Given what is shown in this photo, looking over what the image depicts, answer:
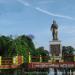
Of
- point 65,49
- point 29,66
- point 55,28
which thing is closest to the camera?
point 29,66

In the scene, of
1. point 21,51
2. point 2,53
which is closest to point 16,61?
point 21,51

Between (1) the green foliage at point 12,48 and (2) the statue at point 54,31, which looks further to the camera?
(2) the statue at point 54,31

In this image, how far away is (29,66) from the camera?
125 ft

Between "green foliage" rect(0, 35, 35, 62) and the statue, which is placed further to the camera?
the statue

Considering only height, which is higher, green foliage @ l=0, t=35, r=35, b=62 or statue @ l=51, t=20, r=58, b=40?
statue @ l=51, t=20, r=58, b=40

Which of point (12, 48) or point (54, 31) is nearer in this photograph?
point (12, 48)

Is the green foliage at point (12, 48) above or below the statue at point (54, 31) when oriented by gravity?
below

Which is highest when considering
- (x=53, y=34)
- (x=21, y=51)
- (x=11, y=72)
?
(x=53, y=34)

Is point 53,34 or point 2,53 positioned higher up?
point 53,34

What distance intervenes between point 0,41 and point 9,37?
436 centimetres

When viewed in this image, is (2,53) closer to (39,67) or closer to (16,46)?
(16,46)

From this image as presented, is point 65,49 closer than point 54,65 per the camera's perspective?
No

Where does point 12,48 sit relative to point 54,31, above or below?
below

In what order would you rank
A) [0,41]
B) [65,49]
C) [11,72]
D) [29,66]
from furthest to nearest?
[65,49] < [0,41] < [11,72] < [29,66]
